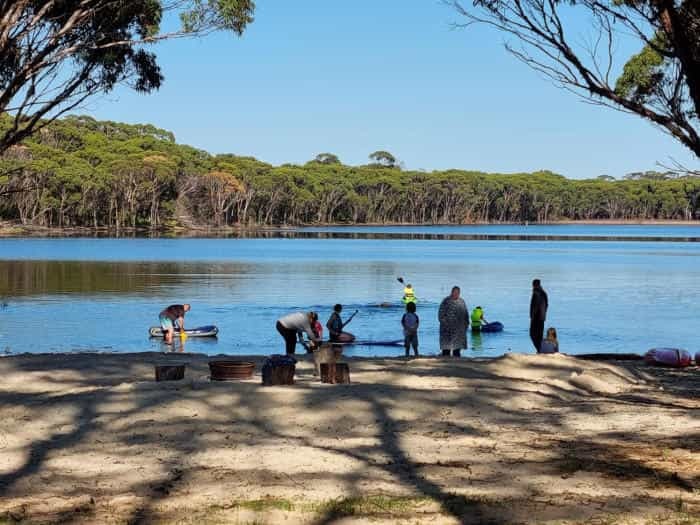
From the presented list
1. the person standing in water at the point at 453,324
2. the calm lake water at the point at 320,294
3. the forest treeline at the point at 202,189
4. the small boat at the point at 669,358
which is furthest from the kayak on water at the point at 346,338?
the forest treeline at the point at 202,189

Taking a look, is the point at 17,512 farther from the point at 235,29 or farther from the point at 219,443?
the point at 235,29

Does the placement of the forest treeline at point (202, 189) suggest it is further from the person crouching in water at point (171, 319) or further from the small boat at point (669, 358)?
the small boat at point (669, 358)

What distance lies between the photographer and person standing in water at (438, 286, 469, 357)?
59.8 ft

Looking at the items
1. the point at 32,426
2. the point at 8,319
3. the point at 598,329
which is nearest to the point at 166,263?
the point at 8,319

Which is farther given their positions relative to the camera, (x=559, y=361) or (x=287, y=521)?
(x=559, y=361)

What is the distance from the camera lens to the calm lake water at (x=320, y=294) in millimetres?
27000

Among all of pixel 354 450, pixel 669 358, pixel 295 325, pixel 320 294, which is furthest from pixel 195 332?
pixel 354 450

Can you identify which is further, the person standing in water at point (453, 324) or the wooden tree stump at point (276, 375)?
the person standing in water at point (453, 324)

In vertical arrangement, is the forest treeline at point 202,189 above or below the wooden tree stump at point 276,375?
above

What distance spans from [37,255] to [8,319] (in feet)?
120

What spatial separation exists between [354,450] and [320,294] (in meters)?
32.0

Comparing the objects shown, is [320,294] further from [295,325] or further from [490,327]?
[295,325]

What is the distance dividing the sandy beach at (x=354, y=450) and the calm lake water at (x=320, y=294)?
39.6 feet

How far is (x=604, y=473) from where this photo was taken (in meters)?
8.06
